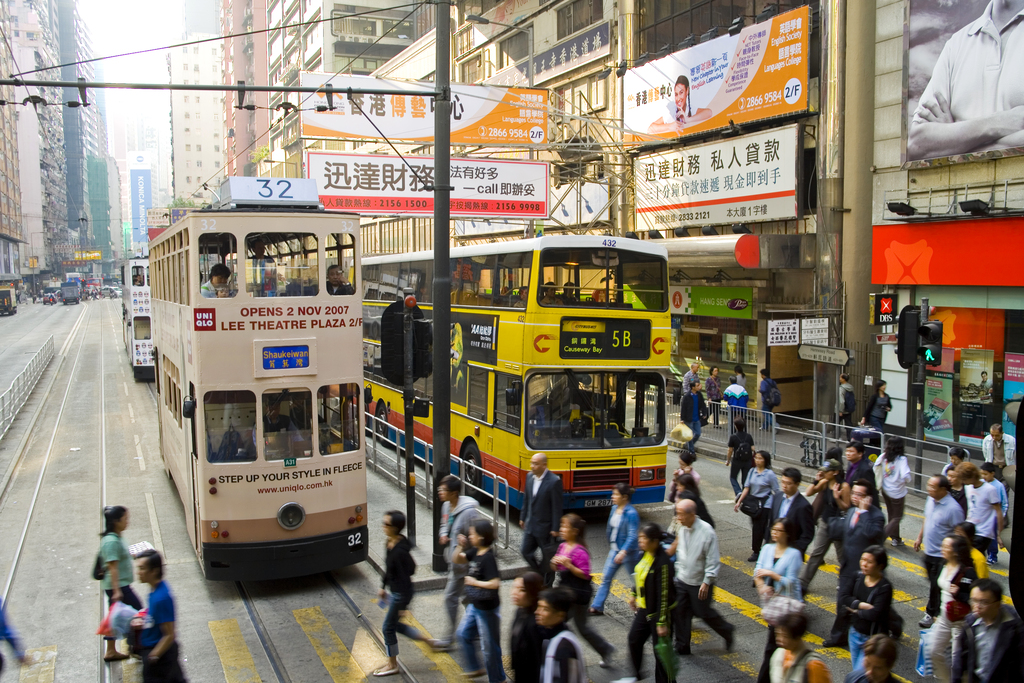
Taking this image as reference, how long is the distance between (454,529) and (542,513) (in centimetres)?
130

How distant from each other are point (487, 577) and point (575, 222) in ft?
69.2

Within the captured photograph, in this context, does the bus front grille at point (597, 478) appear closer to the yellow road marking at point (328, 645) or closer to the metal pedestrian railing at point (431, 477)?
the metal pedestrian railing at point (431, 477)

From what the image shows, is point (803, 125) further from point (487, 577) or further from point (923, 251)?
point (487, 577)

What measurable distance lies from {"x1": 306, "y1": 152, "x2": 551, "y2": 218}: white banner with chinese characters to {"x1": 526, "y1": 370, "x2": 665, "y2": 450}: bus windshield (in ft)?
20.4

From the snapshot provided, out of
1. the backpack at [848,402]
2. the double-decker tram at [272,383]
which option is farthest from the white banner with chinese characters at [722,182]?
the double-decker tram at [272,383]

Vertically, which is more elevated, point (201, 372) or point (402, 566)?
point (201, 372)

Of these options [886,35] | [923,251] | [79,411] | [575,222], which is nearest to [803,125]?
[886,35]

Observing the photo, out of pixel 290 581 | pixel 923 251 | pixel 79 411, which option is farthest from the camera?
pixel 79 411

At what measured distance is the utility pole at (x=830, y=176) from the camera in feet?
56.0

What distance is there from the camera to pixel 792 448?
16984 millimetres

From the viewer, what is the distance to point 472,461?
544 inches

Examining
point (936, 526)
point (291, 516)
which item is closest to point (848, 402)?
point (936, 526)

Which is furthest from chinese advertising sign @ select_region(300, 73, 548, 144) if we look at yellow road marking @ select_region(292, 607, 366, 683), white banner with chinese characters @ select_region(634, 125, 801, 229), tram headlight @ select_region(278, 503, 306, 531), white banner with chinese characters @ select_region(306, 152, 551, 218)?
yellow road marking @ select_region(292, 607, 366, 683)

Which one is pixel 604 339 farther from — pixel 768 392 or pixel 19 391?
pixel 19 391
